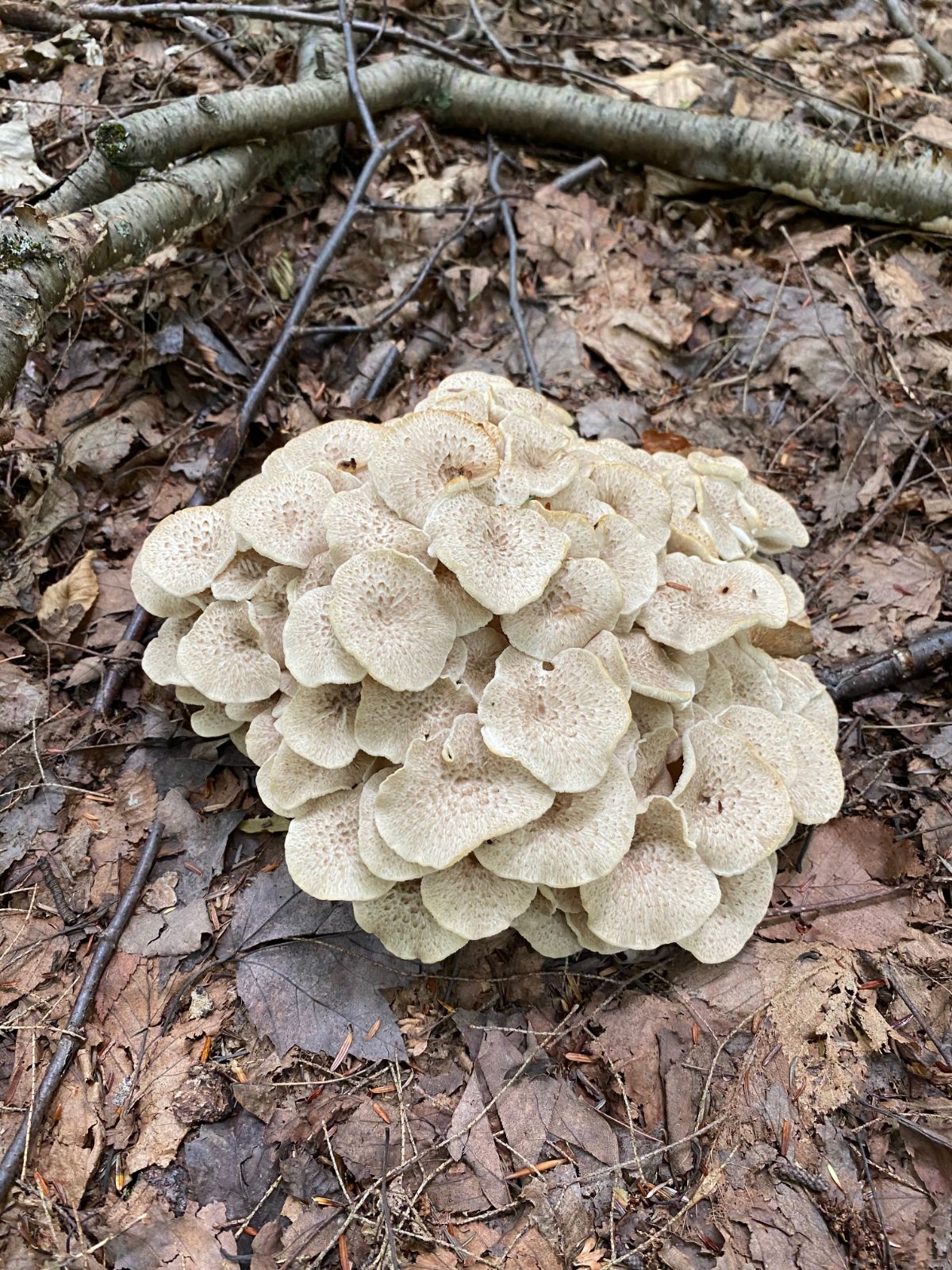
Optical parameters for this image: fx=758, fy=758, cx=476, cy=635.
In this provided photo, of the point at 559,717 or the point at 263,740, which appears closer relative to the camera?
the point at 559,717

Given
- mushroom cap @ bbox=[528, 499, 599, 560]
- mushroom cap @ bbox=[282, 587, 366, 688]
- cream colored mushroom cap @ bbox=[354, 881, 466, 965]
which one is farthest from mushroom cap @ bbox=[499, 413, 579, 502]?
cream colored mushroom cap @ bbox=[354, 881, 466, 965]

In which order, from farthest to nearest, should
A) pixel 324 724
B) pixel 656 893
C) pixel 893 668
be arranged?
pixel 893 668
pixel 324 724
pixel 656 893

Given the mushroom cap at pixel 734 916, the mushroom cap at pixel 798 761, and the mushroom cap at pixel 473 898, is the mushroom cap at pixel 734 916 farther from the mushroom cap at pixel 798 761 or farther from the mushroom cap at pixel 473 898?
the mushroom cap at pixel 473 898

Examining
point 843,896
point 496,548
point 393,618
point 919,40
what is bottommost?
point 843,896

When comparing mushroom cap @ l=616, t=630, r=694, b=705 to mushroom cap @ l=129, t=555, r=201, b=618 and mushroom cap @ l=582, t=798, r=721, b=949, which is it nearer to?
mushroom cap @ l=582, t=798, r=721, b=949

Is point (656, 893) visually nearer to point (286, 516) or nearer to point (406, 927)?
point (406, 927)

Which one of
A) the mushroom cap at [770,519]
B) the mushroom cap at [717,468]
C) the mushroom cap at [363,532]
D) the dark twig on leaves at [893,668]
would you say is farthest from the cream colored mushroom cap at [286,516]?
the dark twig on leaves at [893,668]

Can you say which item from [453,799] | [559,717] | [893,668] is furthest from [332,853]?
[893,668]
